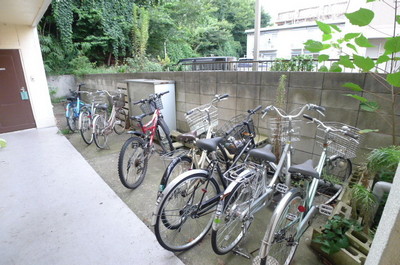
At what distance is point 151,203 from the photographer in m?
2.55

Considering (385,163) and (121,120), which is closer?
(385,163)

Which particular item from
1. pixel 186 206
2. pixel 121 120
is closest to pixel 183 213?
pixel 186 206

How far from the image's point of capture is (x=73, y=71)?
1043cm

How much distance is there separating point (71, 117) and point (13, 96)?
1495 millimetres

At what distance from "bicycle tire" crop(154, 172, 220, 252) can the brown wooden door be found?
5437 millimetres

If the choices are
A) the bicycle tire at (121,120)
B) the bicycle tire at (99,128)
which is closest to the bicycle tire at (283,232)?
the bicycle tire at (99,128)

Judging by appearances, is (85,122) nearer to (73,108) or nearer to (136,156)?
(73,108)

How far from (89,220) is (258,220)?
71.0 inches

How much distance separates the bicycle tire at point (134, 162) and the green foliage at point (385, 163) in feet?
8.15

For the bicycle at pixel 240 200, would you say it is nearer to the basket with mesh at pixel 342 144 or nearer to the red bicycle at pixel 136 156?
the basket with mesh at pixel 342 144

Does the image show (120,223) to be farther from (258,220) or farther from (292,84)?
(292,84)

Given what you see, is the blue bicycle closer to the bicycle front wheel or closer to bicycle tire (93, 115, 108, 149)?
the bicycle front wheel

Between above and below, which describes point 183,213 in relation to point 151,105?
below

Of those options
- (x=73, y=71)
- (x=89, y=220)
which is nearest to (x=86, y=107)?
(x=89, y=220)
